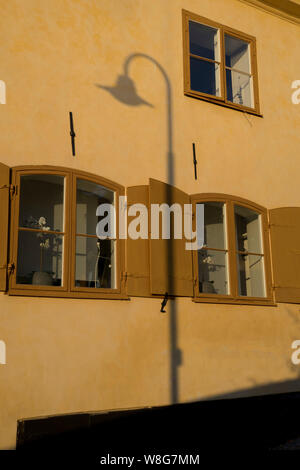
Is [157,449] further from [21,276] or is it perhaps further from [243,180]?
[243,180]

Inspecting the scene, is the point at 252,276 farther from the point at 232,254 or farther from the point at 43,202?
the point at 43,202

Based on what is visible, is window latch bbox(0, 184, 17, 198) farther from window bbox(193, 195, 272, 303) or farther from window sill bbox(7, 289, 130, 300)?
window bbox(193, 195, 272, 303)

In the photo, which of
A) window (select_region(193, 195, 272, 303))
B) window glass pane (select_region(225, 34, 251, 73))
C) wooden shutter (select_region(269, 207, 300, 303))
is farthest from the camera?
window glass pane (select_region(225, 34, 251, 73))

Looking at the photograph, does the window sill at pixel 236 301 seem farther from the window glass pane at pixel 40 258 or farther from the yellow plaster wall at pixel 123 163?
the window glass pane at pixel 40 258

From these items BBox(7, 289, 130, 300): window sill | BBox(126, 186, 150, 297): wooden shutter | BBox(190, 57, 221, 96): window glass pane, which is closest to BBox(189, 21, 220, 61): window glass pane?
BBox(190, 57, 221, 96): window glass pane

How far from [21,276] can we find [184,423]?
2416mm

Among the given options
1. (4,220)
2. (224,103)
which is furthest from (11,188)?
(224,103)

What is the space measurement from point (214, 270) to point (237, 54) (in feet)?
11.0

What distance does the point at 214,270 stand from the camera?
6.58 metres

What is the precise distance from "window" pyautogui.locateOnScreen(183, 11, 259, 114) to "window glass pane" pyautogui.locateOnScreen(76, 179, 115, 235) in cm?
188

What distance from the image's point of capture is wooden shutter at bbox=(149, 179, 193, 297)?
18.9 ft

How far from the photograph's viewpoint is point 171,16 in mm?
6758

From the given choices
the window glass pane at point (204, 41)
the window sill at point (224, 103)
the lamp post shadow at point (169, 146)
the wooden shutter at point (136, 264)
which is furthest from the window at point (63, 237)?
the window glass pane at point (204, 41)

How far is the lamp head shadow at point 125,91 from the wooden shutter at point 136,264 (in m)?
1.14
